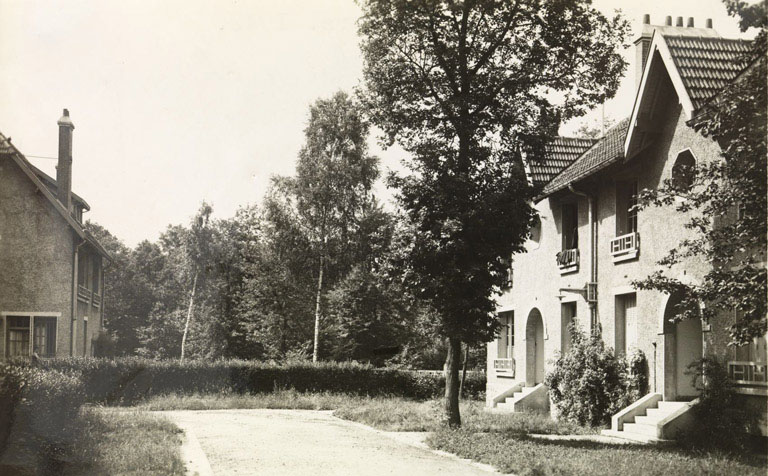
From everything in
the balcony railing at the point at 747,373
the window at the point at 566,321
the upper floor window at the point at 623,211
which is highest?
the upper floor window at the point at 623,211

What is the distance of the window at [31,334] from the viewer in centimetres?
2683

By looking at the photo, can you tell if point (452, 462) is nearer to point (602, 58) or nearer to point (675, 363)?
point (675, 363)

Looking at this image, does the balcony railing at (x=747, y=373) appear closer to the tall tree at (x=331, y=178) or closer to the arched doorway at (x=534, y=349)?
the arched doorway at (x=534, y=349)

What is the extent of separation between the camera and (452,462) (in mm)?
12023

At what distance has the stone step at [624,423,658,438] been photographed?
50.1 ft

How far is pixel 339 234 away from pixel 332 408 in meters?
15.0

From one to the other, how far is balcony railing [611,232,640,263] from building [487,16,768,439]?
0.04m

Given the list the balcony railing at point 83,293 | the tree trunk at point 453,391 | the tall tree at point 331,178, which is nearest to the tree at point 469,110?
the tree trunk at point 453,391

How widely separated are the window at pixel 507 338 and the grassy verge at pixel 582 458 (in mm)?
10944

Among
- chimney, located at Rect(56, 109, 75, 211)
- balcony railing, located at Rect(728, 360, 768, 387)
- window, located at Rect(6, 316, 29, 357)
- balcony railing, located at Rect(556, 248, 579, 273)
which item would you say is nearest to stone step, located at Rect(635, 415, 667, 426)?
balcony railing, located at Rect(728, 360, 768, 387)

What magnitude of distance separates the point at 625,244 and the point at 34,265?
20.3 m

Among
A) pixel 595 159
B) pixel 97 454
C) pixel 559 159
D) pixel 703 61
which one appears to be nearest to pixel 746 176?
pixel 703 61

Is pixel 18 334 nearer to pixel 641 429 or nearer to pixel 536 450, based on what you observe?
pixel 536 450

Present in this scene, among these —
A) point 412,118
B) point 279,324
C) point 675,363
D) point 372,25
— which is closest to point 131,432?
point 412,118
